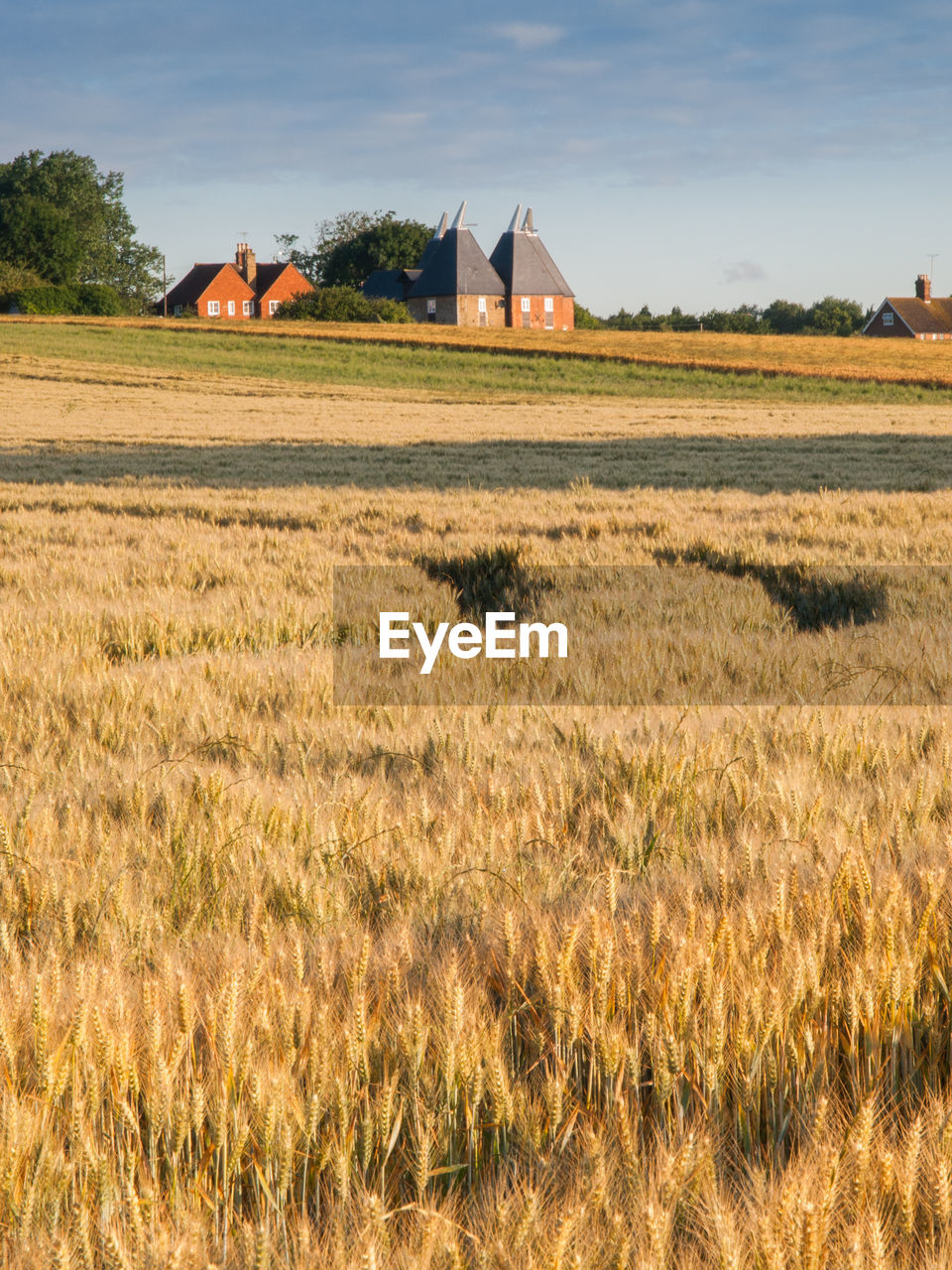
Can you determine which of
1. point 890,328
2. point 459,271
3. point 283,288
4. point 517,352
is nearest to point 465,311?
point 459,271

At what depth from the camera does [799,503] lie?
11.0 metres

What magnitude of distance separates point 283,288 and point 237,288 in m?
5.47

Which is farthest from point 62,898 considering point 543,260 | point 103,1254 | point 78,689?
point 543,260

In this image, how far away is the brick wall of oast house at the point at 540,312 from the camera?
10262cm

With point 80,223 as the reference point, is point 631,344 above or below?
below

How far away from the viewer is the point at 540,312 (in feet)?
A: 341

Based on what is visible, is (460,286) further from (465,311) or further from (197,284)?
(197,284)

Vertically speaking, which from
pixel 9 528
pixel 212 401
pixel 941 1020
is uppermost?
pixel 212 401

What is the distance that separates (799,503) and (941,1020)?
974 centimetres

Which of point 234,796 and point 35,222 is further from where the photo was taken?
point 35,222

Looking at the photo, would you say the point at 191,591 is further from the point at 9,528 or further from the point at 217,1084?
the point at 217,1084

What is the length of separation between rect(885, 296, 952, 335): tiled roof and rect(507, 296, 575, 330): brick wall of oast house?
117ft

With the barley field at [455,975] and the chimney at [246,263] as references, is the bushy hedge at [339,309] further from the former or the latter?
the barley field at [455,975]

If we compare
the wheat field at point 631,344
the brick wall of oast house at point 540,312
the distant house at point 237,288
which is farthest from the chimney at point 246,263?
the wheat field at point 631,344
